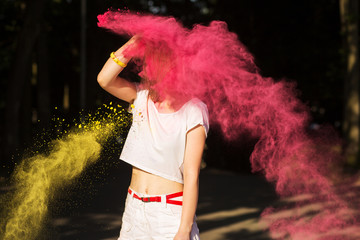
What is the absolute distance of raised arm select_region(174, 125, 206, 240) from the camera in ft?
9.33

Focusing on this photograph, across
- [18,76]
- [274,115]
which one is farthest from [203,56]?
[18,76]

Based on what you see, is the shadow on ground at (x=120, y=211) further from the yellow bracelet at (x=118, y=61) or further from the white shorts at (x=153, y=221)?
the yellow bracelet at (x=118, y=61)

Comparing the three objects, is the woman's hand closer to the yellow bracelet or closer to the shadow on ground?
the yellow bracelet

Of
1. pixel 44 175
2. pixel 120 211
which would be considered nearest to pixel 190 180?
pixel 44 175

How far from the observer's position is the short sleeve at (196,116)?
9.42 feet

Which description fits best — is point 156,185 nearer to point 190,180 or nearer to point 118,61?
point 190,180

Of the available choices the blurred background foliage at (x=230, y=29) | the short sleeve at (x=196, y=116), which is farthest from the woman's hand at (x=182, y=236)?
the blurred background foliage at (x=230, y=29)

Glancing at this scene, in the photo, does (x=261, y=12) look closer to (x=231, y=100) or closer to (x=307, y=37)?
(x=307, y=37)

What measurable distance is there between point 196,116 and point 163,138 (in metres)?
0.22

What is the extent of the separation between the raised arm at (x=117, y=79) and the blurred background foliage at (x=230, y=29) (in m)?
10.3

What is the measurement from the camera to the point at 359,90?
1811cm

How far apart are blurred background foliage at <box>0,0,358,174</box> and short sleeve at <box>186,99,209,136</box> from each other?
35.0 ft

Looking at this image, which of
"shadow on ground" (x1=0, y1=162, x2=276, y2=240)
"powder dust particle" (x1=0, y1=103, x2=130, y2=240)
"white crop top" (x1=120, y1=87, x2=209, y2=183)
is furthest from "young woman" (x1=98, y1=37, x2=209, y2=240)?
"shadow on ground" (x1=0, y1=162, x2=276, y2=240)

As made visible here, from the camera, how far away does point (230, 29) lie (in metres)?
17.4
